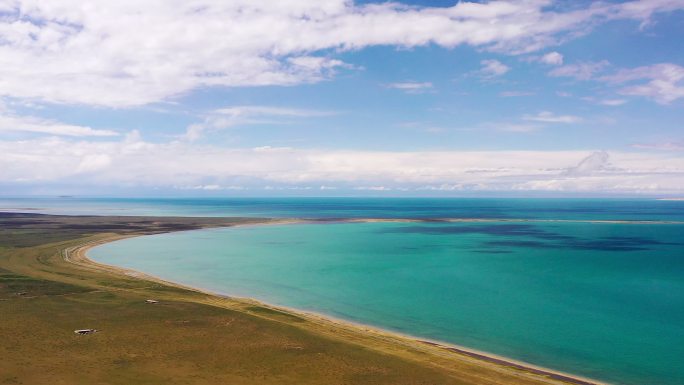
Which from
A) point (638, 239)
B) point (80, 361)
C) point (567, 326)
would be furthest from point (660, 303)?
point (638, 239)

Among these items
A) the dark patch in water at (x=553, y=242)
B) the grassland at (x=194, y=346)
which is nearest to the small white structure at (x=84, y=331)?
the grassland at (x=194, y=346)

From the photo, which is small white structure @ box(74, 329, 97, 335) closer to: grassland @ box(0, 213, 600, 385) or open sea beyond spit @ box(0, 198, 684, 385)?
grassland @ box(0, 213, 600, 385)

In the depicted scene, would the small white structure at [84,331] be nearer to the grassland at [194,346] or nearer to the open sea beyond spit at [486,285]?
the grassland at [194,346]

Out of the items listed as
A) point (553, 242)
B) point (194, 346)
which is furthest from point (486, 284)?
point (553, 242)

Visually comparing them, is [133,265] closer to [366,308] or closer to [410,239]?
[366,308]

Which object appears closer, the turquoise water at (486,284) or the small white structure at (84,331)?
the small white structure at (84,331)

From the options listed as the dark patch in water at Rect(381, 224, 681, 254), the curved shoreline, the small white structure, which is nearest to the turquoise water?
the dark patch in water at Rect(381, 224, 681, 254)

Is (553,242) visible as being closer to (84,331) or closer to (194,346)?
(194,346)
